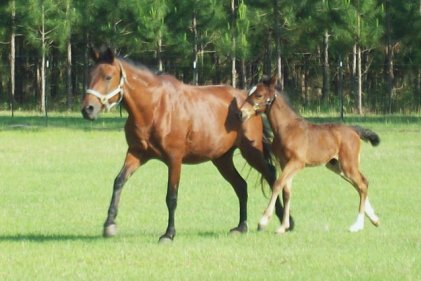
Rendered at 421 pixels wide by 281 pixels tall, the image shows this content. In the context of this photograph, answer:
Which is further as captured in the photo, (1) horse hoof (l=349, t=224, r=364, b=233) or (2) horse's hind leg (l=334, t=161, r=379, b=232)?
(2) horse's hind leg (l=334, t=161, r=379, b=232)

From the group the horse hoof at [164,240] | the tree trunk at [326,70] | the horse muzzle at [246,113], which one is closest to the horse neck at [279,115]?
the horse muzzle at [246,113]

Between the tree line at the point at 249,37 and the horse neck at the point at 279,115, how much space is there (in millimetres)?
37011

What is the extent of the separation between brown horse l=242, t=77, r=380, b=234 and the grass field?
1.88 ft

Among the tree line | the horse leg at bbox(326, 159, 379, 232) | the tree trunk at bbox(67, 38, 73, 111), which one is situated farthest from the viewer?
the tree trunk at bbox(67, 38, 73, 111)

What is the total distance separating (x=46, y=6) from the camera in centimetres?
5450

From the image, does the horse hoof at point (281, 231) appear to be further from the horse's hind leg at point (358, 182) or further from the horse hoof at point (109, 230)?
the horse hoof at point (109, 230)

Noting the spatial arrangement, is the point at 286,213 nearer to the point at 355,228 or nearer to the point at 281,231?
the point at 281,231

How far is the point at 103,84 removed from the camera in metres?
12.4

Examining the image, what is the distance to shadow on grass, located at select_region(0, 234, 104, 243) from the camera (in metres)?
12.7

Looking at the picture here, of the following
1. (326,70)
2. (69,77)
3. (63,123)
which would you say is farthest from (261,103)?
(69,77)

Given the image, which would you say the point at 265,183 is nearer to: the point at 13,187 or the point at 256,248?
the point at 256,248

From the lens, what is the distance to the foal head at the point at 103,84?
12211 mm

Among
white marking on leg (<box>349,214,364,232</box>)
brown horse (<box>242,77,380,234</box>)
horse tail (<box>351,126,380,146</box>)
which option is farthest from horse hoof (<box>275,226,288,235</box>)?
horse tail (<box>351,126,380,146</box>)

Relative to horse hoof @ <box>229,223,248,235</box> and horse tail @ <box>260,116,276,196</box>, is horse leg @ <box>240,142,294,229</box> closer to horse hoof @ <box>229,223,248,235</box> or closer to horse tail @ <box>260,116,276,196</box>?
horse tail @ <box>260,116,276,196</box>
